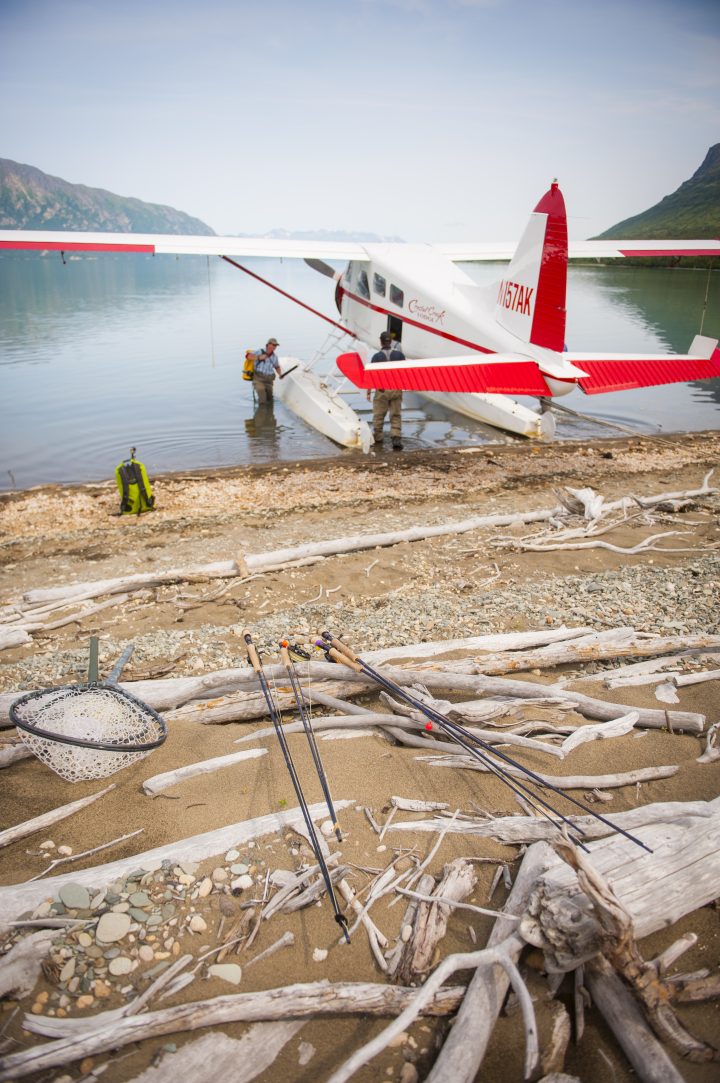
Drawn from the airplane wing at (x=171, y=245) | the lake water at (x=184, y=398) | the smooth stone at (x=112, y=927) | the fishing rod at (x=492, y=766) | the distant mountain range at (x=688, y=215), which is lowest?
the smooth stone at (x=112, y=927)

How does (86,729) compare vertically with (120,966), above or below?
above

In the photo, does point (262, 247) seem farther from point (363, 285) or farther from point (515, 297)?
point (515, 297)

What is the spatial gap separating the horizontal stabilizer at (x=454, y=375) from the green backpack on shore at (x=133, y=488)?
374cm

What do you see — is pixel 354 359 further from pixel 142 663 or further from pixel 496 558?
pixel 142 663

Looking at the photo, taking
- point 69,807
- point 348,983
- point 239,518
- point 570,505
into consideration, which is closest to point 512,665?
point 348,983

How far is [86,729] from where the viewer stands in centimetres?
336

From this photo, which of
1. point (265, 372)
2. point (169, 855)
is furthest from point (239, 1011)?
point (265, 372)

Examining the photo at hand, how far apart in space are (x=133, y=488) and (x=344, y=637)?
20.1 ft

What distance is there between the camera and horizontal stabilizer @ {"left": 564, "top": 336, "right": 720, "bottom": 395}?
10.7 m

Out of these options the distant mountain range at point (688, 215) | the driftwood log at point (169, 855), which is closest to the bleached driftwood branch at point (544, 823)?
the driftwood log at point (169, 855)

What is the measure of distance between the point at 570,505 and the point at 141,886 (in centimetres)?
731

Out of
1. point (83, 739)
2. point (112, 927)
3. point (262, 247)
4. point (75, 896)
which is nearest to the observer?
point (112, 927)

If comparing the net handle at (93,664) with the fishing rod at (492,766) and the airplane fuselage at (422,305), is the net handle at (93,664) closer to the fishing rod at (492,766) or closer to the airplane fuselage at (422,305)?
the fishing rod at (492,766)

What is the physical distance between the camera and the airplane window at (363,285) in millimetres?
16328
